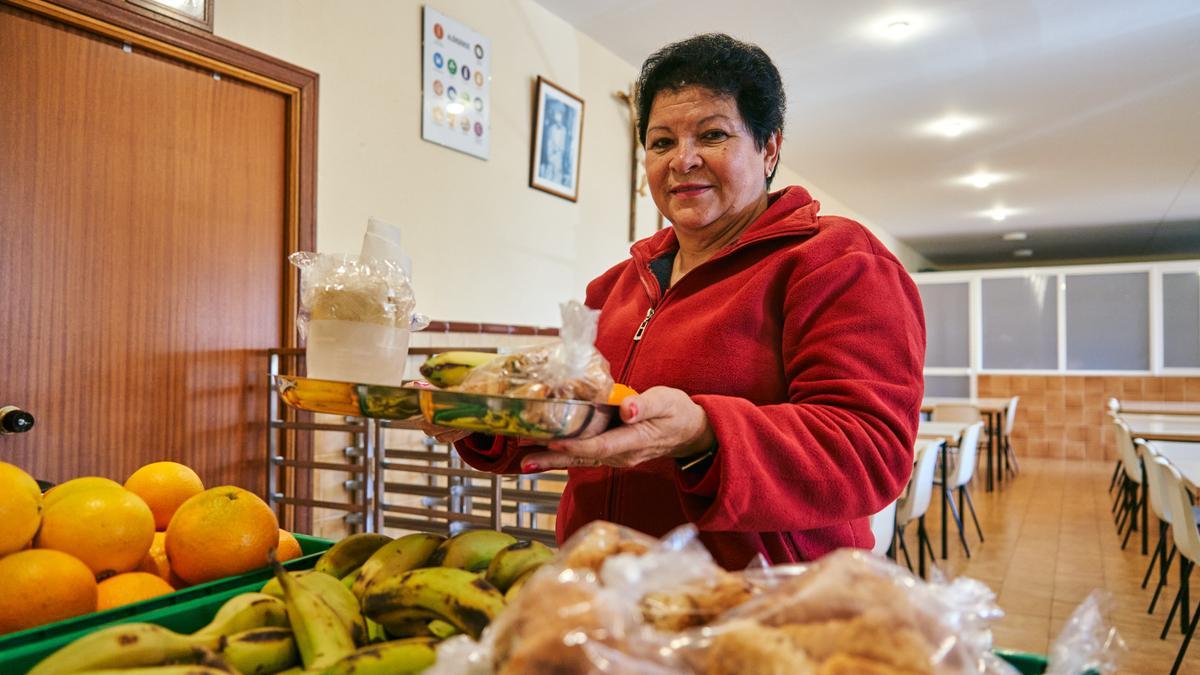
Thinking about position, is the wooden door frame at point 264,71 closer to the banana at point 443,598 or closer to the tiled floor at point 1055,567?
the banana at point 443,598

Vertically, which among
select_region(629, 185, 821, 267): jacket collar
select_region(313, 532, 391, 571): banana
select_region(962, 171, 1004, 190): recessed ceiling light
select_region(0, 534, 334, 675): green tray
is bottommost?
select_region(0, 534, 334, 675): green tray

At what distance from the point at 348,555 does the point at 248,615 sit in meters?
0.18

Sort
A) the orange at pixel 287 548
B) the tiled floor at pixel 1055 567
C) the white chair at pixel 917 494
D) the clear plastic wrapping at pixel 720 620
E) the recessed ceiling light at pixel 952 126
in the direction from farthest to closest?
the recessed ceiling light at pixel 952 126
the white chair at pixel 917 494
the tiled floor at pixel 1055 567
the orange at pixel 287 548
the clear plastic wrapping at pixel 720 620

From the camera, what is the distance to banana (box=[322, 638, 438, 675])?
25.6 inches

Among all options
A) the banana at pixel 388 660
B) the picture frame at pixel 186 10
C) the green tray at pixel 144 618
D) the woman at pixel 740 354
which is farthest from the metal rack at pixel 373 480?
the banana at pixel 388 660

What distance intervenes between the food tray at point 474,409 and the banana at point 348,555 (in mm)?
170

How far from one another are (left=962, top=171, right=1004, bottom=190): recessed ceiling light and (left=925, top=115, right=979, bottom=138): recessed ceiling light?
1430mm

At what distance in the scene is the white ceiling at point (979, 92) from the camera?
4059mm

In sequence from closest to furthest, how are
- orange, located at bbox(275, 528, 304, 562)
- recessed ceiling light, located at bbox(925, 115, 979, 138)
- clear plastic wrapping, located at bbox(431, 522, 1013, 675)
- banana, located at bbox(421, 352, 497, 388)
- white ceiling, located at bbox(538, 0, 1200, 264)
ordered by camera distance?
clear plastic wrapping, located at bbox(431, 522, 1013, 675), banana, located at bbox(421, 352, 497, 388), orange, located at bbox(275, 528, 304, 562), white ceiling, located at bbox(538, 0, 1200, 264), recessed ceiling light, located at bbox(925, 115, 979, 138)

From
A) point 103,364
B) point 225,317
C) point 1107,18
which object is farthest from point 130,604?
point 1107,18

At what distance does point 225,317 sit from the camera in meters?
2.57

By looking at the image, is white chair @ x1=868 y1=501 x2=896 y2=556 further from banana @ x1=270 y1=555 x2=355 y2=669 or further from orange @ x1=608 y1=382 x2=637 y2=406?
banana @ x1=270 y1=555 x2=355 y2=669

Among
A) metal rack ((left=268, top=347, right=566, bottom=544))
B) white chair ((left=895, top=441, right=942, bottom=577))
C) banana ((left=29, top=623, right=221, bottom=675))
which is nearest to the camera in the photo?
banana ((left=29, top=623, right=221, bottom=675))

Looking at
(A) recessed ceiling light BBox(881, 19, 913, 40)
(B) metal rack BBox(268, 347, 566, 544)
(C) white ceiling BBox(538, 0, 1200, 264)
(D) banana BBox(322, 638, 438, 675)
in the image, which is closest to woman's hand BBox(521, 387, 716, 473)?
(D) banana BBox(322, 638, 438, 675)
